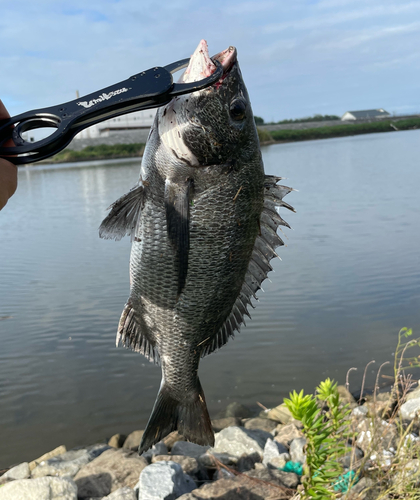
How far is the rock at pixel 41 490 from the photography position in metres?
3.52

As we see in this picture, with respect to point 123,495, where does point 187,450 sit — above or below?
below

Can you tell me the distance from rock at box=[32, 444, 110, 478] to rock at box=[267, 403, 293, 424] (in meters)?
1.83

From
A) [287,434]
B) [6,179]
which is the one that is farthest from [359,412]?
[6,179]

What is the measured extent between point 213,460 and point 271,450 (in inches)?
20.8

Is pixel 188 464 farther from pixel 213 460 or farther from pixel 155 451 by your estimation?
pixel 155 451

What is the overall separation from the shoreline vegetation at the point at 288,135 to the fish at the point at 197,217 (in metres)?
41.2

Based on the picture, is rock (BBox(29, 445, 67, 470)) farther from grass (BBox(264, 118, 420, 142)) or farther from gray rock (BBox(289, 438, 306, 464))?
grass (BBox(264, 118, 420, 142))

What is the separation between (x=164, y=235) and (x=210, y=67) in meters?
0.78

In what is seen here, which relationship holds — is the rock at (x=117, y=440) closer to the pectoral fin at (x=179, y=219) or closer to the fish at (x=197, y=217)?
the fish at (x=197, y=217)

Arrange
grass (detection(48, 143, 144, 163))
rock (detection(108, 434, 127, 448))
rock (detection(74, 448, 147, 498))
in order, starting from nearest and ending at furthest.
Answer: rock (detection(74, 448, 147, 498)) → rock (detection(108, 434, 127, 448)) → grass (detection(48, 143, 144, 163))

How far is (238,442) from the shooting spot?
446 centimetres

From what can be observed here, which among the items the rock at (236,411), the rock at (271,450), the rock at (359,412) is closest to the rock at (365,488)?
the rock at (271,450)

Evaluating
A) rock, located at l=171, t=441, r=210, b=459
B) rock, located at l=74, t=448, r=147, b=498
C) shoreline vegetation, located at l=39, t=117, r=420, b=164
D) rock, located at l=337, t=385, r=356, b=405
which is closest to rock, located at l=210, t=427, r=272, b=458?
rock, located at l=171, t=441, r=210, b=459

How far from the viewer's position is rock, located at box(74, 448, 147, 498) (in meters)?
3.85
